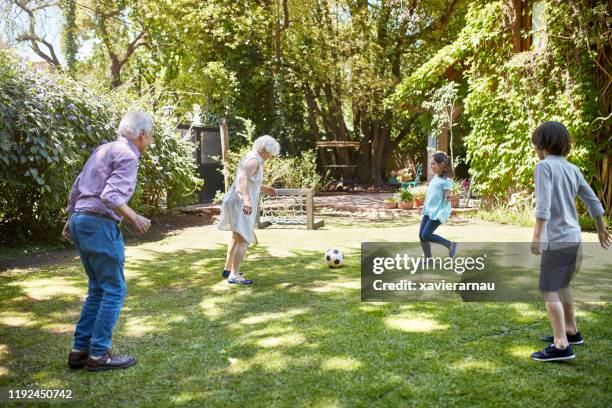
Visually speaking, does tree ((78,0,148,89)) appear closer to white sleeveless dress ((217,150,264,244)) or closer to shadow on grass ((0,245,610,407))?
white sleeveless dress ((217,150,264,244))

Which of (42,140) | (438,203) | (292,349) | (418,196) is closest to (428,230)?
(438,203)

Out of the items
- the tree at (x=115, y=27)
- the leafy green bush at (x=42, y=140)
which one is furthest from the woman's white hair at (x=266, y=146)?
the tree at (x=115, y=27)

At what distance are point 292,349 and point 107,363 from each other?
1208 millimetres

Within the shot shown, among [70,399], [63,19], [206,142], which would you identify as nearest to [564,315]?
[70,399]

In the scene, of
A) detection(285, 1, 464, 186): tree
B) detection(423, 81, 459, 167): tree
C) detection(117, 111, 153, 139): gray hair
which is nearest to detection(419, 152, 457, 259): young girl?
detection(117, 111, 153, 139): gray hair

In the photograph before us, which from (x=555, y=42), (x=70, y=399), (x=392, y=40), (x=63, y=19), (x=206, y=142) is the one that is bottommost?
(x=70, y=399)

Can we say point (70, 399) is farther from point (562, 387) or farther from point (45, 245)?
point (45, 245)

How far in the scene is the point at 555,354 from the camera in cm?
348

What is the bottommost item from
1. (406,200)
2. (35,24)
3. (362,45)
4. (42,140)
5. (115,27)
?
(406,200)

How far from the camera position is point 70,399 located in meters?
3.12

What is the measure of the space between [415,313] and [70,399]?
277 cm

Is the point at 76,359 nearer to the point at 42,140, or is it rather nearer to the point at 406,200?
the point at 42,140

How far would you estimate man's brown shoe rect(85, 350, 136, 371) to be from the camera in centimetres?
354

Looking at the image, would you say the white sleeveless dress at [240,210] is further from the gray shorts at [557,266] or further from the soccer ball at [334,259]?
the gray shorts at [557,266]
